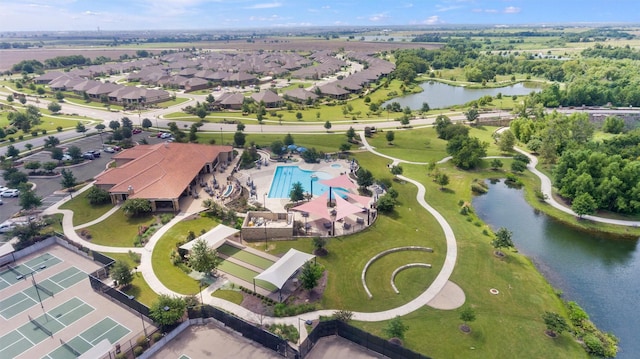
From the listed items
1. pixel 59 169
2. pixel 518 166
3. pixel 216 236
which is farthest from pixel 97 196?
pixel 518 166

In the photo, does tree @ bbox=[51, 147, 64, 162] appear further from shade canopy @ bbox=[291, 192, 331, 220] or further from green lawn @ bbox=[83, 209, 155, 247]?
shade canopy @ bbox=[291, 192, 331, 220]

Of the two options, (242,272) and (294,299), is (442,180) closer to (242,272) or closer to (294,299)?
(294,299)

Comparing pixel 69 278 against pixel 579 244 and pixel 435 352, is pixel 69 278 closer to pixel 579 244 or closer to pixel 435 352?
pixel 435 352

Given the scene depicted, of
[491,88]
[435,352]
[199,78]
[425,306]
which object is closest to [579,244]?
[425,306]

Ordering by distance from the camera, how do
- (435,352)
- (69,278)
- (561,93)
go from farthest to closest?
(561,93) → (69,278) → (435,352)

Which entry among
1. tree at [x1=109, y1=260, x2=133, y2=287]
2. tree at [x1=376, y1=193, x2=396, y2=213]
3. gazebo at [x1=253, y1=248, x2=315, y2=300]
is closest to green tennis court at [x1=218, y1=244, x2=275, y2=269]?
gazebo at [x1=253, y1=248, x2=315, y2=300]

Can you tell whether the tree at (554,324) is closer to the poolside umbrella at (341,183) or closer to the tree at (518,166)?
the poolside umbrella at (341,183)
